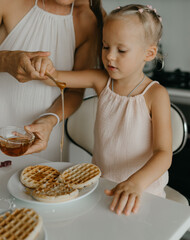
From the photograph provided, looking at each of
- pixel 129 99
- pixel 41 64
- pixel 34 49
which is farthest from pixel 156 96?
pixel 34 49

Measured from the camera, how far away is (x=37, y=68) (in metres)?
1.42

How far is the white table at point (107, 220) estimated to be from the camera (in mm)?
907

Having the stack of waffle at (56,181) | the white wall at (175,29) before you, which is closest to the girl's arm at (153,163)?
the stack of waffle at (56,181)

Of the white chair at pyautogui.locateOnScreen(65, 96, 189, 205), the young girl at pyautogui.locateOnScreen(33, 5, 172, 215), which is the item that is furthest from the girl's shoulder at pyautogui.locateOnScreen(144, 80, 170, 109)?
the white chair at pyautogui.locateOnScreen(65, 96, 189, 205)

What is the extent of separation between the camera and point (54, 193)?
3.45ft

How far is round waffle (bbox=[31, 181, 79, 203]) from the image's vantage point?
1.03 meters

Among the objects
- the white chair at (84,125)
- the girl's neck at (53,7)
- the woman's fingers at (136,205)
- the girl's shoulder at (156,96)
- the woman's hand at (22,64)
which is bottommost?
the white chair at (84,125)

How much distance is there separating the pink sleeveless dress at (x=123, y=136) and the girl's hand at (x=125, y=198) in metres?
0.50

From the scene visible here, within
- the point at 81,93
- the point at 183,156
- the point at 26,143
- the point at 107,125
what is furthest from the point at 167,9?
the point at 26,143

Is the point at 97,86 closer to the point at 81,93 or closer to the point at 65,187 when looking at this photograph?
the point at 81,93

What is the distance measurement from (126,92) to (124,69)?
0.16m

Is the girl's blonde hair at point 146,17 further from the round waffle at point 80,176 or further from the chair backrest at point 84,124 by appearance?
the round waffle at point 80,176

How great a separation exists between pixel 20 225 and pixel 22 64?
80 cm

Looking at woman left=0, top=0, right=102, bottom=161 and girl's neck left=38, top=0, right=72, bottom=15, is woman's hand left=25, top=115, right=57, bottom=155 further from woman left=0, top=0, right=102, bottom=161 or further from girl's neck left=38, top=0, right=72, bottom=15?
girl's neck left=38, top=0, right=72, bottom=15
